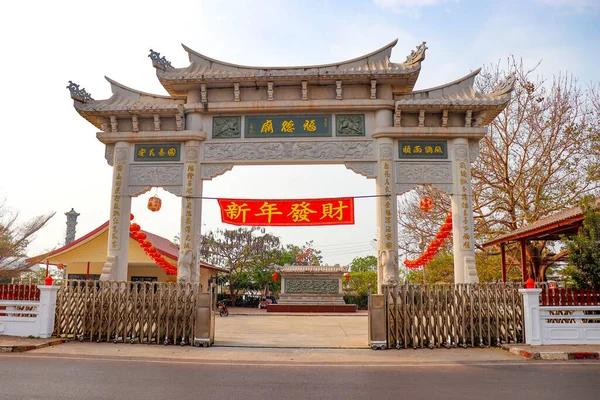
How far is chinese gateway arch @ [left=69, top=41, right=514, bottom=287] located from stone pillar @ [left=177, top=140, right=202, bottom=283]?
2cm

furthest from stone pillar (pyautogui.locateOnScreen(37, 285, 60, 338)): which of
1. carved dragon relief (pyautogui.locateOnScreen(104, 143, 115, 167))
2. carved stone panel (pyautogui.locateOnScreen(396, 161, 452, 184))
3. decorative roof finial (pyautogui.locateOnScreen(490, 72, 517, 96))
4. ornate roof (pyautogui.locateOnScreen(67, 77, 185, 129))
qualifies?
decorative roof finial (pyautogui.locateOnScreen(490, 72, 517, 96))

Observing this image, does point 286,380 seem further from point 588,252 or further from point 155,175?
point 588,252

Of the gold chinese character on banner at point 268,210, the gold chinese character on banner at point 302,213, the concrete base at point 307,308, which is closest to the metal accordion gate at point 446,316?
the gold chinese character on banner at point 302,213

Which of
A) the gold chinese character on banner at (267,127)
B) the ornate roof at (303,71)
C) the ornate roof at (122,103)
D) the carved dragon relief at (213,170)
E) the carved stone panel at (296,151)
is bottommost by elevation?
the carved dragon relief at (213,170)

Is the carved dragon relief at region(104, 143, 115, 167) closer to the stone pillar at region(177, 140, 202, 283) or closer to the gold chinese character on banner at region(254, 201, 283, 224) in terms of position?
the stone pillar at region(177, 140, 202, 283)

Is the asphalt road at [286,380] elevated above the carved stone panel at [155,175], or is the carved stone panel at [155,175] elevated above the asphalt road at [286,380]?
the carved stone panel at [155,175]

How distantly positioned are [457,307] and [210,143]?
588 centimetres

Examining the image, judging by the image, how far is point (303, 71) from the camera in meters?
9.68

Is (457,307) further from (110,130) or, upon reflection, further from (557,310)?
(110,130)

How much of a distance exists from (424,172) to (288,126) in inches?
118

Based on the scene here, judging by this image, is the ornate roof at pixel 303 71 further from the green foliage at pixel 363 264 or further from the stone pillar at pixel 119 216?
the green foliage at pixel 363 264

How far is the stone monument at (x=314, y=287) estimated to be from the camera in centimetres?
2309

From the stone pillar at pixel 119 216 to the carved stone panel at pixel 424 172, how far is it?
5746 mm

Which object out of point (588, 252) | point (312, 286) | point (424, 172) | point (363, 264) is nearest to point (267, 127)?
point (424, 172)
